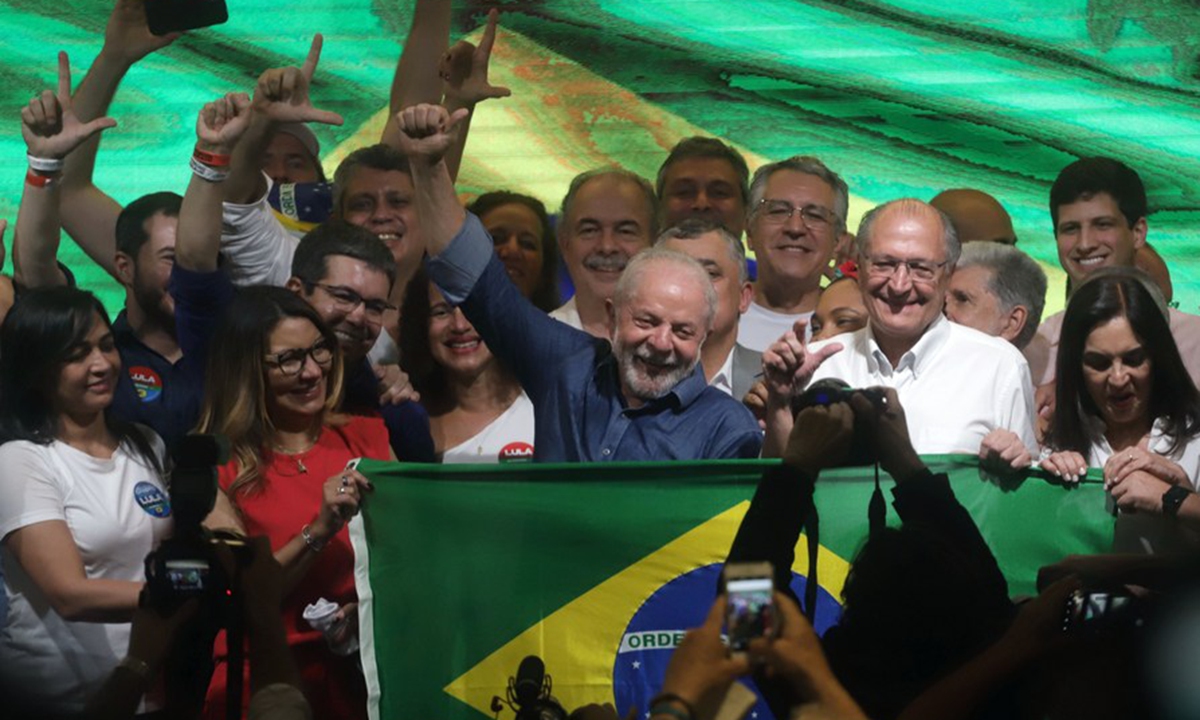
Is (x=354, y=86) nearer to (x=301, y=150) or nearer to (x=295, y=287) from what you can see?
(x=301, y=150)

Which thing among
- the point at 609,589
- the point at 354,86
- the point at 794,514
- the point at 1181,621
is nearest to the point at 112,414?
the point at 609,589

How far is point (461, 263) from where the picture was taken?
5.02 meters

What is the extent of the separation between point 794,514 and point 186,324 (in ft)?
5.33

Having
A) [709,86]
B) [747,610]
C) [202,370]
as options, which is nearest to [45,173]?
[202,370]

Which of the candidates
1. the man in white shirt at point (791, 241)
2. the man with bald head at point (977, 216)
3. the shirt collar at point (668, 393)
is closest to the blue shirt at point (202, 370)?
the shirt collar at point (668, 393)

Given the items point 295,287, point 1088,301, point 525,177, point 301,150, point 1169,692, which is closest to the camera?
point 1169,692

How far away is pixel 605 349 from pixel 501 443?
1.45 feet

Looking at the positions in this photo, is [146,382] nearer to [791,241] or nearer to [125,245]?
[125,245]

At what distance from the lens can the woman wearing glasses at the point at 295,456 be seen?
15.1 feet

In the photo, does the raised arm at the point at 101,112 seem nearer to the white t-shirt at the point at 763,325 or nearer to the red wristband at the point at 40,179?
the red wristband at the point at 40,179

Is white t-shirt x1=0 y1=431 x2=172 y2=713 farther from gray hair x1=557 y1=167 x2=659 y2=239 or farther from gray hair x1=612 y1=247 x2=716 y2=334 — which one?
gray hair x1=557 y1=167 x2=659 y2=239

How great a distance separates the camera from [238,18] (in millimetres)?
6852

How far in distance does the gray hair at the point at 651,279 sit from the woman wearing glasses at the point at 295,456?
0.68 metres

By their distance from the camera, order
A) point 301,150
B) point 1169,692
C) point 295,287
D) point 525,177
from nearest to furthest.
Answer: point 1169,692 < point 295,287 < point 301,150 < point 525,177
